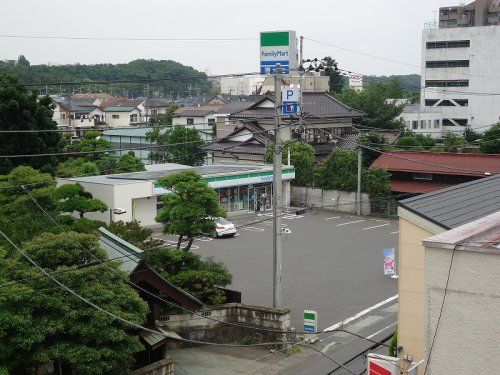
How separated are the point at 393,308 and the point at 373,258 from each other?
5.53 meters

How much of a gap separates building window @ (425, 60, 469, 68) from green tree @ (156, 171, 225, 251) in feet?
145

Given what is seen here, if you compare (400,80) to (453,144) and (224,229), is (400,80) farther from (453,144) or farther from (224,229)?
(224,229)

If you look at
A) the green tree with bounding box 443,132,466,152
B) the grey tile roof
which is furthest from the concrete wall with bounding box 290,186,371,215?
the grey tile roof

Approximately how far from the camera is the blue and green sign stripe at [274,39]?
49.1ft

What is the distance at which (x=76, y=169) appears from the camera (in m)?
31.9

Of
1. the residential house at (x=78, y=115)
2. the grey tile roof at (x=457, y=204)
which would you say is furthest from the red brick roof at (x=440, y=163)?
the residential house at (x=78, y=115)

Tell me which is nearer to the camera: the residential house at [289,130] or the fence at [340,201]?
the fence at [340,201]

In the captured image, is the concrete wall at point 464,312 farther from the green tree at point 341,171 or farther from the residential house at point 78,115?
the residential house at point 78,115

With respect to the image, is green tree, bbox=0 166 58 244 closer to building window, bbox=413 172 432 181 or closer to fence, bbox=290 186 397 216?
fence, bbox=290 186 397 216

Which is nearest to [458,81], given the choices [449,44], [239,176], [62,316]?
[449,44]

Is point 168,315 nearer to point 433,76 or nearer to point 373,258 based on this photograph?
point 373,258

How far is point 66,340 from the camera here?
10.3m

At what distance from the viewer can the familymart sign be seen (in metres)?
15.0

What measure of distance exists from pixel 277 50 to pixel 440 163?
60.9 feet
